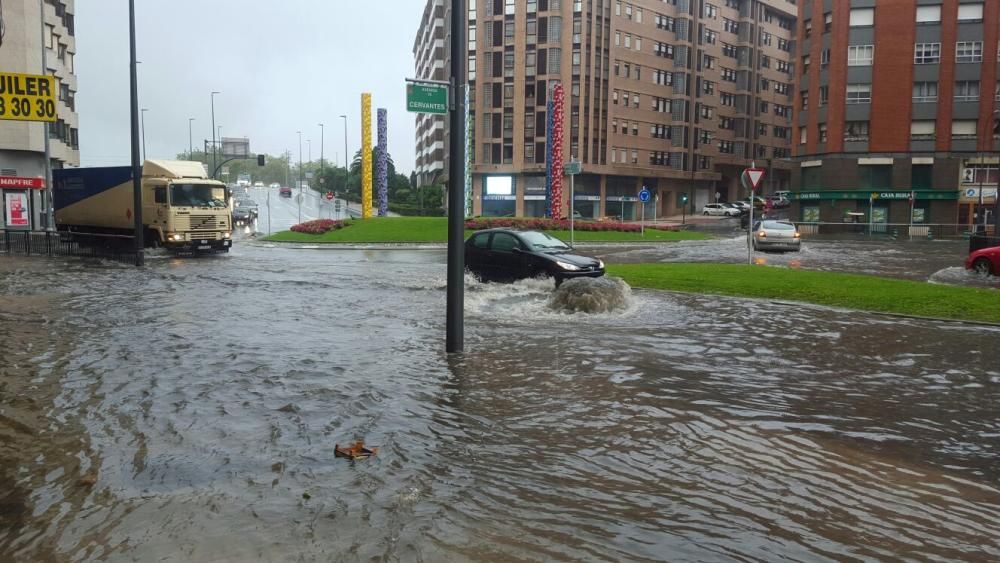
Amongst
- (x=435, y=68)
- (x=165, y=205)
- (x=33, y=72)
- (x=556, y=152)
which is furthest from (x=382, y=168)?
(x=435, y=68)

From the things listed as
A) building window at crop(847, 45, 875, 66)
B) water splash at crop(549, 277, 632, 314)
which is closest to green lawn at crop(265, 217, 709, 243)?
building window at crop(847, 45, 875, 66)

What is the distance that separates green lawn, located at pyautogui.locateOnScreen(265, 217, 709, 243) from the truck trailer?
11896mm

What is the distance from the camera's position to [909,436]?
6.56 metres

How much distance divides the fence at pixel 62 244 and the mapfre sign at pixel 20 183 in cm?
1736

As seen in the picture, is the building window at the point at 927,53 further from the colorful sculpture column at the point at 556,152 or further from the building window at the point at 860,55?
the colorful sculpture column at the point at 556,152

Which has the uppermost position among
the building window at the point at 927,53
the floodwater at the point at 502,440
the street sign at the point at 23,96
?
the building window at the point at 927,53

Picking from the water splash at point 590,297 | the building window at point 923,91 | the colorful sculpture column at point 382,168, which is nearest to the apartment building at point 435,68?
the colorful sculpture column at point 382,168

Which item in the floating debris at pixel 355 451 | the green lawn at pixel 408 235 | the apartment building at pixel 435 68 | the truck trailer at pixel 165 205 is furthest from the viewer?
the apartment building at pixel 435 68

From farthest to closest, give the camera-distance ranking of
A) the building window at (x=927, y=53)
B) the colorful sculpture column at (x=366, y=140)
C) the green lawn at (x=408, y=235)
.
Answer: the building window at (x=927, y=53)
the colorful sculpture column at (x=366, y=140)
the green lawn at (x=408, y=235)

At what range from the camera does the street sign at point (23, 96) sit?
13.6 m

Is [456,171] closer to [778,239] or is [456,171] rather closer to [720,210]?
[778,239]

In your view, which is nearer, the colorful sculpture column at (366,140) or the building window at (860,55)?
the colorful sculpture column at (366,140)

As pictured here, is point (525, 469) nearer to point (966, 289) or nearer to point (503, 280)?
point (503, 280)

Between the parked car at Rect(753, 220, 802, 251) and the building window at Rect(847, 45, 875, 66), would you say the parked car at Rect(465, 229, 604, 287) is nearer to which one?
the parked car at Rect(753, 220, 802, 251)
